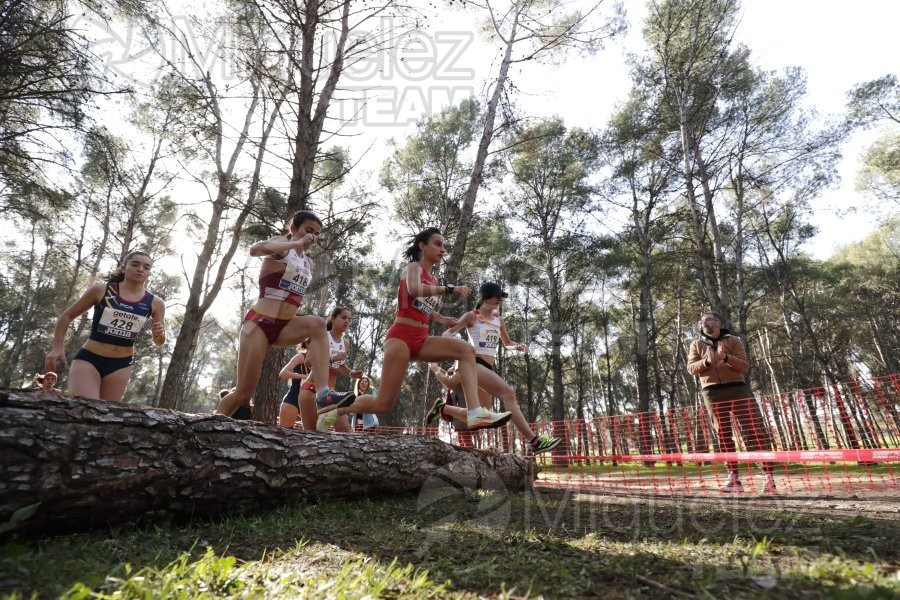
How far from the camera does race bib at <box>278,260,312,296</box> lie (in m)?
3.59

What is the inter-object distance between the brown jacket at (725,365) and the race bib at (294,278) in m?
4.67

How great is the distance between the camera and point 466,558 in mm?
1834

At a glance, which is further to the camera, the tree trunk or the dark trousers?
the tree trunk

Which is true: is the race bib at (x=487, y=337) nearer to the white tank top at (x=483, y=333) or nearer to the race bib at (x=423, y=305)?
the white tank top at (x=483, y=333)

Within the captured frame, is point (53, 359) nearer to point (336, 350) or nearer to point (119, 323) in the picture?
point (119, 323)

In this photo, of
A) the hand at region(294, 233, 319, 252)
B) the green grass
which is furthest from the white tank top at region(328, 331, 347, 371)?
the green grass

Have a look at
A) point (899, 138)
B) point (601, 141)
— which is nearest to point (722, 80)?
point (601, 141)

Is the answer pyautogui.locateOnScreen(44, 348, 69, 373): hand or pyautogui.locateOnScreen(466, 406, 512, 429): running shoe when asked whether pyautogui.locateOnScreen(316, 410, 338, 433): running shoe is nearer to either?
pyautogui.locateOnScreen(466, 406, 512, 429): running shoe

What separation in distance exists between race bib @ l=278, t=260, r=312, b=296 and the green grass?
1755 millimetres

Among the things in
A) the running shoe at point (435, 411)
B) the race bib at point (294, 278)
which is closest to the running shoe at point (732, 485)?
the running shoe at point (435, 411)

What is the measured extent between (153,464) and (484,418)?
89.2 inches

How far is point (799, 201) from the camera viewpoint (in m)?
17.1

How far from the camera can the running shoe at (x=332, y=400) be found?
3.70m

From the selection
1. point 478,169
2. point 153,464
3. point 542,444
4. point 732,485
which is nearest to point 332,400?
point 153,464
